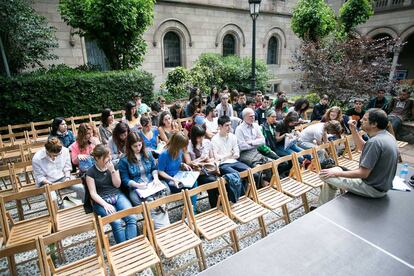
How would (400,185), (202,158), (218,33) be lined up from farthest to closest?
(218,33) < (202,158) < (400,185)

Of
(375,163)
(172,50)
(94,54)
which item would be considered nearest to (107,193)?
(375,163)

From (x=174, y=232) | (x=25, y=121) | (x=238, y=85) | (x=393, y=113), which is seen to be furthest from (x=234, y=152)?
(x=238, y=85)

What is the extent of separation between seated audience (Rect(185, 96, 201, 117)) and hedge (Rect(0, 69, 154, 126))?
3477 millimetres

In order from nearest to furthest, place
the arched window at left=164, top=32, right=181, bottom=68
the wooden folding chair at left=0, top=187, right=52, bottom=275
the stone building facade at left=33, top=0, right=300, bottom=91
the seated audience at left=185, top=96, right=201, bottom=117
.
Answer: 1. the wooden folding chair at left=0, top=187, right=52, bottom=275
2. the seated audience at left=185, top=96, right=201, bottom=117
3. the stone building facade at left=33, top=0, right=300, bottom=91
4. the arched window at left=164, top=32, right=181, bottom=68

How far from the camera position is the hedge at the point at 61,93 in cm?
759

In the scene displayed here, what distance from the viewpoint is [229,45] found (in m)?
16.7

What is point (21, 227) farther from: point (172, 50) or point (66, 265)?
point (172, 50)

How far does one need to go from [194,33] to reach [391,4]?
14.5 m

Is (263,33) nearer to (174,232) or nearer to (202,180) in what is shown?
(202,180)

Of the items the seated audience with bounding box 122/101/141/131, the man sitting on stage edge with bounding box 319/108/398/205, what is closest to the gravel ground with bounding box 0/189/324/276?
the man sitting on stage edge with bounding box 319/108/398/205

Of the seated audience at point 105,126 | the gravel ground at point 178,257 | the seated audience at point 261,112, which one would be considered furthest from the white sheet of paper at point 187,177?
the seated audience at point 261,112

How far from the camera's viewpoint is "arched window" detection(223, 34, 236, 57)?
1647 cm

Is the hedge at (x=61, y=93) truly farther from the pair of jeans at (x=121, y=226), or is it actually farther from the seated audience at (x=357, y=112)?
the seated audience at (x=357, y=112)

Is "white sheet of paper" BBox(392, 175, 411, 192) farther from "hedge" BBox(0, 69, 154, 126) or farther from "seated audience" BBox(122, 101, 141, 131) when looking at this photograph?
"hedge" BBox(0, 69, 154, 126)
